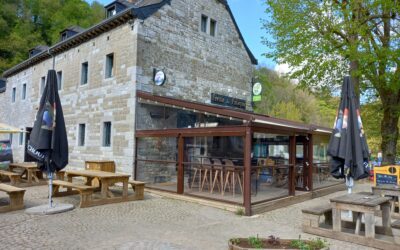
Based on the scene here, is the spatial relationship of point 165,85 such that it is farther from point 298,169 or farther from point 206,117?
point 298,169

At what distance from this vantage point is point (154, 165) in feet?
36.6

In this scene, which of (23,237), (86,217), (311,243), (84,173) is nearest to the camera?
(311,243)

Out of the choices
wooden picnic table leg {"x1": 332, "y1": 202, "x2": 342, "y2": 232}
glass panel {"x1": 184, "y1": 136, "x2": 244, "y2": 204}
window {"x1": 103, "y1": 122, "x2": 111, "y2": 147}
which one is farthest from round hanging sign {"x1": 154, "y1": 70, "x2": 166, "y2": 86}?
wooden picnic table leg {"x1": 332, "y1": 202, "x2": 342, "y2": 232}

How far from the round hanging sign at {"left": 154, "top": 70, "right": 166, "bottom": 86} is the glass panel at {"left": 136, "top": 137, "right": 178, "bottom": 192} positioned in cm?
199

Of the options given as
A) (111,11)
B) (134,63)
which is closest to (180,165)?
(134,63)

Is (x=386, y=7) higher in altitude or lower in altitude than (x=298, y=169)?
higher

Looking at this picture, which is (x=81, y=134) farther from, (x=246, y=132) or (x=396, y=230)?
(x=396, y=230)

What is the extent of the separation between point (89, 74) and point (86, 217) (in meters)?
8.41

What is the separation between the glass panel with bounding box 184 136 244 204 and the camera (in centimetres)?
902

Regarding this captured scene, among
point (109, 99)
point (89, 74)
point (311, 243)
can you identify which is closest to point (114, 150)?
point (109, 99)

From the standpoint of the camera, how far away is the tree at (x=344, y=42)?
11.9m

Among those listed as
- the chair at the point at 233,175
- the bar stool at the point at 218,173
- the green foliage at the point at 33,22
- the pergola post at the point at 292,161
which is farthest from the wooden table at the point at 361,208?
the green foliage at the point at 33,22

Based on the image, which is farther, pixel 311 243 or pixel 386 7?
pixel 386 7

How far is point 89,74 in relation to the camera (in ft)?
45.6
